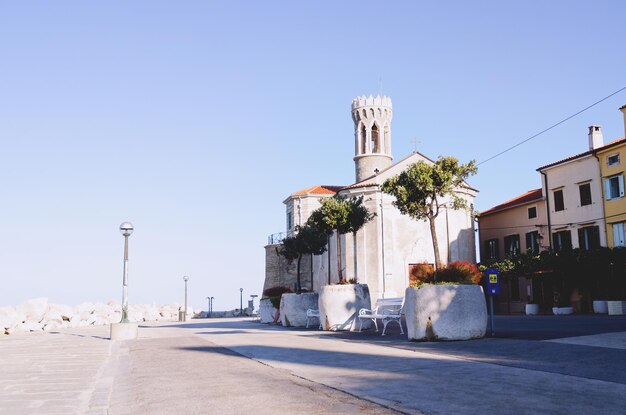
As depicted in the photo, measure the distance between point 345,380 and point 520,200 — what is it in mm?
36980

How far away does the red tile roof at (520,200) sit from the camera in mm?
40125

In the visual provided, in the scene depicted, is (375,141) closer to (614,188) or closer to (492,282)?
(614,188)

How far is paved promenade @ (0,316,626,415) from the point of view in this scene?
5.97 meters

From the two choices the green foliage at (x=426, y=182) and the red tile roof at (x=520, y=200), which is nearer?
the green foliage at (x=426, y=182)

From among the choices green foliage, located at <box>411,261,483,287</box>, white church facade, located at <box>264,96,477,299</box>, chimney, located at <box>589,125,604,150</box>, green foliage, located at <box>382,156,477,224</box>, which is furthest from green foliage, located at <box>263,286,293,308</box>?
chimney, located at <box>589,125,604,150</box>

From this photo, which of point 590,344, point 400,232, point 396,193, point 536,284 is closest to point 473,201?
point 400,232

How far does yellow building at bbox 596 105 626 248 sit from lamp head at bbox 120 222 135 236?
81.9ft

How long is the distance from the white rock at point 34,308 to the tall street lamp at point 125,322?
33.4 meters

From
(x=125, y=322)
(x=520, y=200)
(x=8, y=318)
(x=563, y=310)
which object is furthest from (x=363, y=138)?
(x=125, y=322)

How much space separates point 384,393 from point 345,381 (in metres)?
1.12

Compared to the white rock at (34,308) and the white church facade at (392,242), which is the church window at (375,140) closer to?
the white church facade at (392,242)

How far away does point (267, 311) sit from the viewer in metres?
30.0

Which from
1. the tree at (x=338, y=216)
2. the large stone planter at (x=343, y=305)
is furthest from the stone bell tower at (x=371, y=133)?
the large stone planter at (x=343, y=305)

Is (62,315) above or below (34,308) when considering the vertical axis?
below
